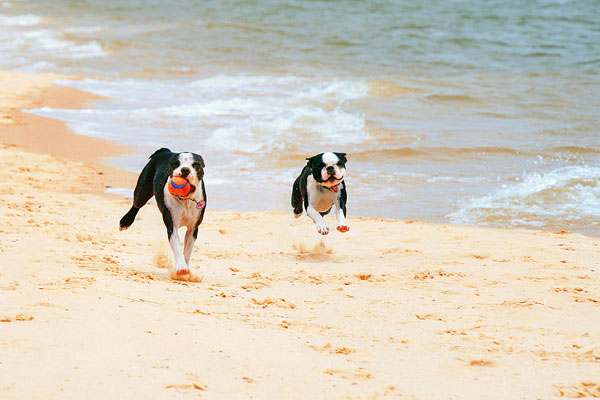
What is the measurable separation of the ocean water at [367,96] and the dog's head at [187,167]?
4.10 m

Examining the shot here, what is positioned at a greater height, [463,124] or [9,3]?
[9,3]

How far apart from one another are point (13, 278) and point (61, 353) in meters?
1.84

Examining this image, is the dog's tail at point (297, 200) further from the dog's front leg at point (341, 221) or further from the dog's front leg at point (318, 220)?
the dog's front leg at point (341, 221)

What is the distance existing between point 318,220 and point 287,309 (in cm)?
193

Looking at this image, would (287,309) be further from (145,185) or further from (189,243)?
(145,185)

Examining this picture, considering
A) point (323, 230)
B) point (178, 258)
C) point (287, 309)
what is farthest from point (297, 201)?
point (287, 309)

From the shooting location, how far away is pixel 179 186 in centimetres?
685

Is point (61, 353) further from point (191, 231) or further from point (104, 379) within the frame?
point (191, 231)

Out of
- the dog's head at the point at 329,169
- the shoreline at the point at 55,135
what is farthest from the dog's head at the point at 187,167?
the shoreline at the point at 55,135

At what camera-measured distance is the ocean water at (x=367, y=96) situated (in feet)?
40.2

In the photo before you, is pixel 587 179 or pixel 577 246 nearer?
pixel 577 246

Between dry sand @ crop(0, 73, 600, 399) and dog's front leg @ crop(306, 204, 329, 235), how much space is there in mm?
395

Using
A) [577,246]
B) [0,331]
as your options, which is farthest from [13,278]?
[577,246]

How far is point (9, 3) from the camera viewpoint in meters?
48.8
